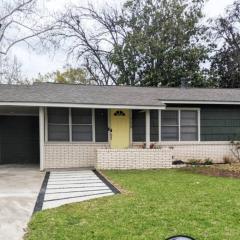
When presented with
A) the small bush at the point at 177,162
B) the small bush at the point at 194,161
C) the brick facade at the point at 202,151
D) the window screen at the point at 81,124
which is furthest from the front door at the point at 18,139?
the small bush at the point at 194,161

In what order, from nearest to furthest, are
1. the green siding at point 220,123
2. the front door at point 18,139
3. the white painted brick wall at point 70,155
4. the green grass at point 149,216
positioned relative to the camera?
the green grass at point 149,216
the white painted brick wall at point 70,155
the green siding at point 220,123
the front door at point 18,139

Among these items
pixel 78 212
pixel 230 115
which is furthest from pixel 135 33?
pixel 78 212

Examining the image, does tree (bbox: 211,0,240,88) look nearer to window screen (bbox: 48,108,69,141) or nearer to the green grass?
window screen (bbox: 48,108,69,141)

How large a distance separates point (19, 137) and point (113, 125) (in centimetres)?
410

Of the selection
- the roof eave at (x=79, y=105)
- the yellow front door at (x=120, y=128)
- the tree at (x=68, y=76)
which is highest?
the tree at (x=68, y=76)

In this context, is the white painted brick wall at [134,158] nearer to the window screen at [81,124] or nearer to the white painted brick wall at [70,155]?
the white painted brick wall at [70,155]

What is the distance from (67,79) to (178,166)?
87.0 feet

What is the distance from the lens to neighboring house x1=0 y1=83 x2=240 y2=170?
46.2 feet

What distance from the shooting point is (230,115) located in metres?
16.3

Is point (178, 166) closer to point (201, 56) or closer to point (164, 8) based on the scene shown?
point (201, 56)

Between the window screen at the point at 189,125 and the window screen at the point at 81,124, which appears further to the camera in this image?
the window screen at the point at 189,125

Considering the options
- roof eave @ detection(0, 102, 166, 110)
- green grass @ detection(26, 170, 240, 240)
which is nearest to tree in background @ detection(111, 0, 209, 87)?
roof eave @ detection(0, 102, 166, 110)

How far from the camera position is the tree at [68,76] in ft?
122

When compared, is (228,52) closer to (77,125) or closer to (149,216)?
(77,125)
